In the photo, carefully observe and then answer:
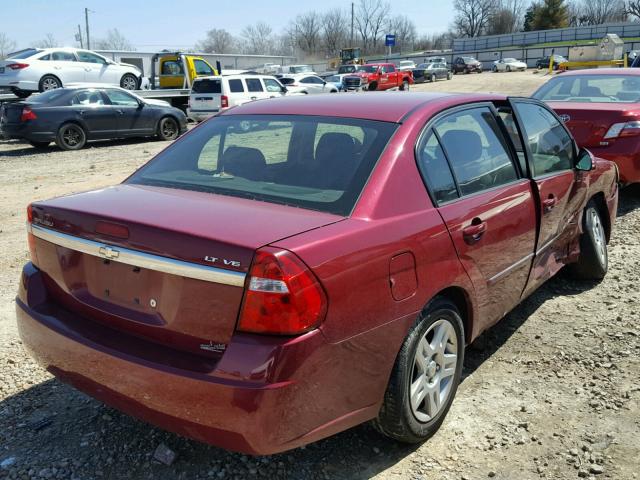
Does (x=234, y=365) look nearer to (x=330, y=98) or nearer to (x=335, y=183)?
(x=335, y=183)

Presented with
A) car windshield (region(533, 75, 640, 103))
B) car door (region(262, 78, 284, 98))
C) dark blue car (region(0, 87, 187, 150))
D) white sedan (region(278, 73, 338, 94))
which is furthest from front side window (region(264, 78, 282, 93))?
car windshield (region(533, 75, 640, 103))

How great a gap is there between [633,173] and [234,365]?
625 centimetres

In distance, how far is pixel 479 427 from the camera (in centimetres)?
303

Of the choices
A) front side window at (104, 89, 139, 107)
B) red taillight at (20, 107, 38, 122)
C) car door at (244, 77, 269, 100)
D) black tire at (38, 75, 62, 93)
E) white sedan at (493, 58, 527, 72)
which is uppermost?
white sedan at (493, 58, 527, 72)

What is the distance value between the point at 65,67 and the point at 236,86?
566 cm

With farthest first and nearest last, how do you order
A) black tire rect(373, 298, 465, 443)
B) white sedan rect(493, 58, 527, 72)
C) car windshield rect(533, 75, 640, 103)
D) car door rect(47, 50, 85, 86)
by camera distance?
1. white sedan rect(493, 58, 527, 72)
2. car door rect(47, 50, 85, 86)
3. car windshield rect(533, 75, 640, 103)
4. black tire rect(373, 298, 465, 443)

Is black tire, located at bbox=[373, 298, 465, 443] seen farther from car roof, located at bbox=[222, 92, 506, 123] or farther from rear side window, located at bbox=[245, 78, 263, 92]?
rear side window, located at bbox=[245, 78, 263, 92]

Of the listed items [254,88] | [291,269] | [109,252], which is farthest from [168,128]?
[291,269]

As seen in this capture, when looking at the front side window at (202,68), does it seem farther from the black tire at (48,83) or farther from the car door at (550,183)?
the car door at (550,183)

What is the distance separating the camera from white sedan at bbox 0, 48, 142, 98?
59.2 feet

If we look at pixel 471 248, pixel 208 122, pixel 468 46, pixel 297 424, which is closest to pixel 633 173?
pixel 471 248

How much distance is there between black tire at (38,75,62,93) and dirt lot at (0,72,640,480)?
16.3 m

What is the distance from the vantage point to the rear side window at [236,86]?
18531 millimetres

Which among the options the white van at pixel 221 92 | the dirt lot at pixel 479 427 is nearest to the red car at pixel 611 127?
the dirt lot at pixel 479 427
